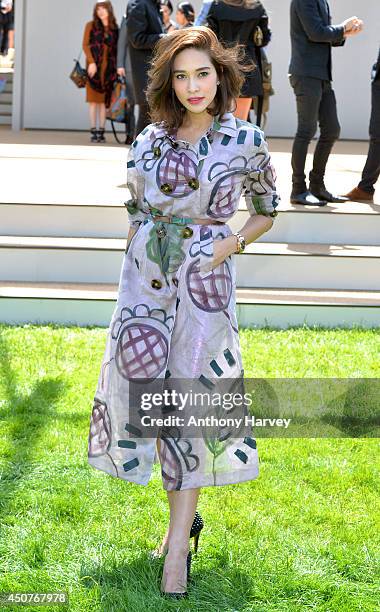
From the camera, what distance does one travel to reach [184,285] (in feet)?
11.1

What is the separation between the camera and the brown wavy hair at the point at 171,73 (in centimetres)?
335

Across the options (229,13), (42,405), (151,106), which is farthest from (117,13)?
(151,106)

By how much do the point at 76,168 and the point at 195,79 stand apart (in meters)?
6.89

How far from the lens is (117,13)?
14883 millimetres

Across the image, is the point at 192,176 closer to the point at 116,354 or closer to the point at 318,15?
the point at 116,354

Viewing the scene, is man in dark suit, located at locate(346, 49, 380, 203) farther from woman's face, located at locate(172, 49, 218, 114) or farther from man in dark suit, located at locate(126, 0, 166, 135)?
woman's face, located at locate(172, 49, 218, 114)

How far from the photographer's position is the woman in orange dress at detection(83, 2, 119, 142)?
13227 mm

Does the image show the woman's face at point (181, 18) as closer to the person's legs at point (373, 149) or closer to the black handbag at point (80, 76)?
the black handbag at point (80, 76)

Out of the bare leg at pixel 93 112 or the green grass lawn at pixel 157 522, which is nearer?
the green grass lawn at pixel 157 522

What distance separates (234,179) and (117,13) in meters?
12.1

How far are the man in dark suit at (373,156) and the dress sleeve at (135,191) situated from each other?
5074 millimetres

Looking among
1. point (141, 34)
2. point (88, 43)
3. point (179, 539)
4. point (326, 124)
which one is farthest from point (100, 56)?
point (179, 539)

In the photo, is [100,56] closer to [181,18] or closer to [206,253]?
[181,18]

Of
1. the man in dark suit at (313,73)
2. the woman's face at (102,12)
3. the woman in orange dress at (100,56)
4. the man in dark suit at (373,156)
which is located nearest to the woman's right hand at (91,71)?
the woman in orange dress at (100,56)
